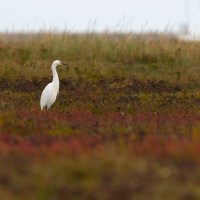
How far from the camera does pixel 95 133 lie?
917cm

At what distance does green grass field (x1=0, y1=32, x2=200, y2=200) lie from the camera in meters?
5.49

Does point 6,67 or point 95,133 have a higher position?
point 95,133

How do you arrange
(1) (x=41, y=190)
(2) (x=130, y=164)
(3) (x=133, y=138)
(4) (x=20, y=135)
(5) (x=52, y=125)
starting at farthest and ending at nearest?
(5) (x=52, y=125), (4) (x=20, y=135), (3) (x=133, y=138), (2) (x=130, y=164), (1) (x=41, y=190)

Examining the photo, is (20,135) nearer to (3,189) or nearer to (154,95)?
(3,189)

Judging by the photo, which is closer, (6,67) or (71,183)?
(71,183)

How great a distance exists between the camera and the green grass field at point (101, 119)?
5.49m

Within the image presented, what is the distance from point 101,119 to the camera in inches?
455

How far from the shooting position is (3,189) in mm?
5453

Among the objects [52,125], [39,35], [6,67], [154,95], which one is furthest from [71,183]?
[39,35]

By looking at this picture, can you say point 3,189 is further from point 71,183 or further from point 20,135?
point 20,135

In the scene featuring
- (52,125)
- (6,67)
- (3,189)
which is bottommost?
(6,67)

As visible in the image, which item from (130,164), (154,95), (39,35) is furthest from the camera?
(39,35)

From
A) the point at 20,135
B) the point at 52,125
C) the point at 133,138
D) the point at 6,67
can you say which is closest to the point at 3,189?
the point at 133,138

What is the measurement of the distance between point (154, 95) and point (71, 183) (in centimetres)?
1080
